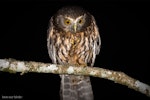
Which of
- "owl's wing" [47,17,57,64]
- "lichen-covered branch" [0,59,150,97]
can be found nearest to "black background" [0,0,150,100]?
"owl's wing" [47,17,57,64]

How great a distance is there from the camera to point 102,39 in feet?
20.3

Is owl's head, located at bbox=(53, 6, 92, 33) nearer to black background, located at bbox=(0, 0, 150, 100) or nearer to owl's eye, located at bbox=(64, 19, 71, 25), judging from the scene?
owl's eye, located at bbox=(64, 19, 71, 25)

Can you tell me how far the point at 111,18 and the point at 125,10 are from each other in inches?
17.8

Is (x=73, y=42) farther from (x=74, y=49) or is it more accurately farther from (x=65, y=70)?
(x=65, y=70)

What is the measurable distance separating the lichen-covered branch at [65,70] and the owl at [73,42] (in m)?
0.70

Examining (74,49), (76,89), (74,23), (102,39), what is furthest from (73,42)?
(102,39)

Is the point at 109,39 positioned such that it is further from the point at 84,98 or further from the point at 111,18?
the point at 84,98

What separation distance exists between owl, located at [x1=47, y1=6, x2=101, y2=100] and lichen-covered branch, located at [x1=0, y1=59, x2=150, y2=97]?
0.70 m

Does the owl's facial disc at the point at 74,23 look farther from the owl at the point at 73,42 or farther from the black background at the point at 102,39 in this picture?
the black background at the point at 102,39

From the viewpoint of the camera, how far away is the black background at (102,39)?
5.94 meters

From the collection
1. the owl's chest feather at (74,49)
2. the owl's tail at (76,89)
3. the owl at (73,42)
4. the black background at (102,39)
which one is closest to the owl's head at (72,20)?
the owl at (73,42)

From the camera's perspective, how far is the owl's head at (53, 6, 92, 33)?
3076mm

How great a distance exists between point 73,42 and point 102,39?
3.08 metres

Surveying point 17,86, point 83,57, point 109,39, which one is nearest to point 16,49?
point 17,86
